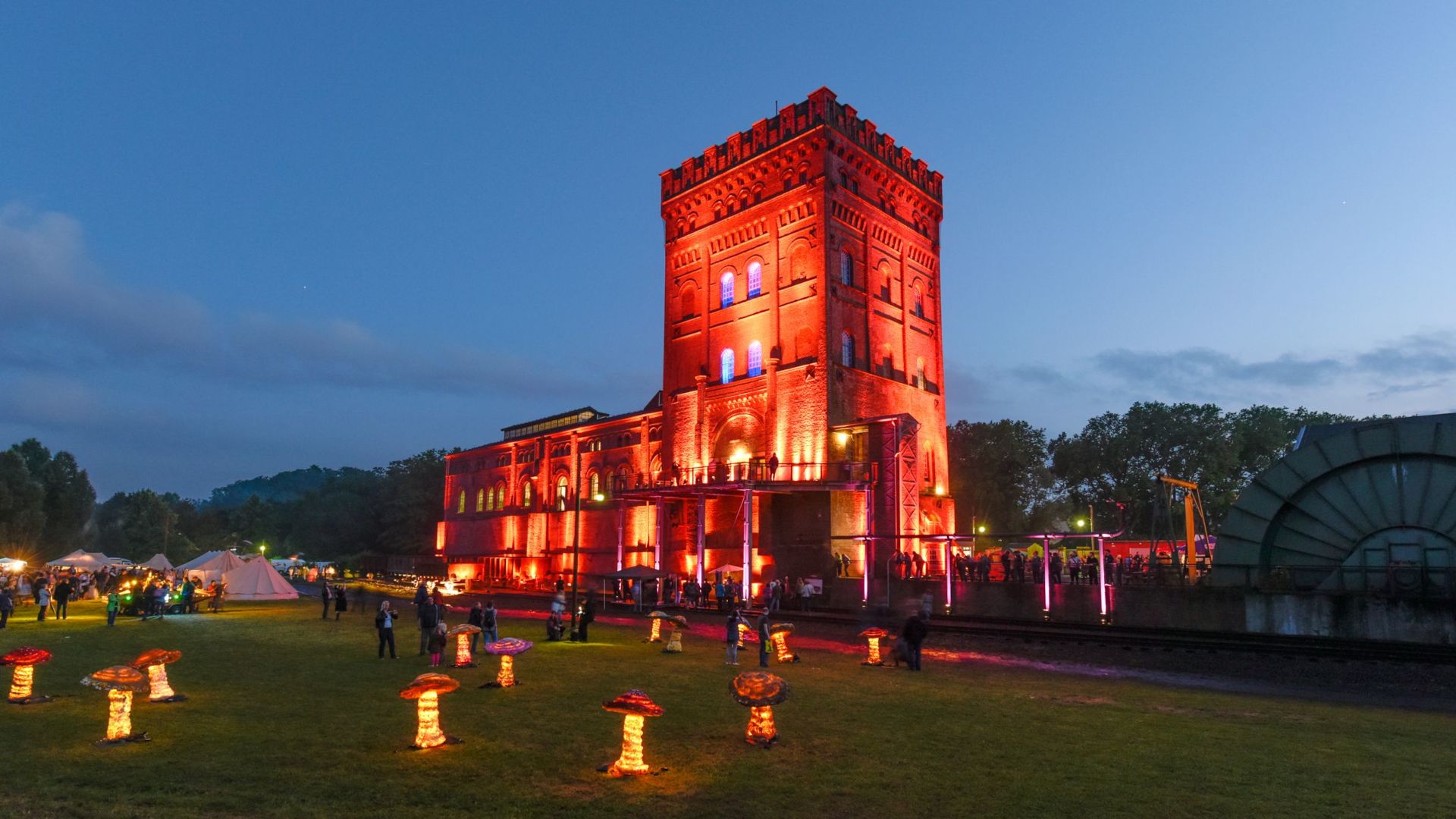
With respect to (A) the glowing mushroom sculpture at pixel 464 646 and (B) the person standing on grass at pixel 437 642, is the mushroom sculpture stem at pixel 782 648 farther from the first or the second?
(B) the person standing on grass at pixel 437 642

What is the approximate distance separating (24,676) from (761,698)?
1083cm

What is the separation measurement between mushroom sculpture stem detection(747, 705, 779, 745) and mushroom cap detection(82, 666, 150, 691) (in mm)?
7128

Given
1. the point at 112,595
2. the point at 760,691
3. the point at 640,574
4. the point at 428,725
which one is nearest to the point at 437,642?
the point at 428,725

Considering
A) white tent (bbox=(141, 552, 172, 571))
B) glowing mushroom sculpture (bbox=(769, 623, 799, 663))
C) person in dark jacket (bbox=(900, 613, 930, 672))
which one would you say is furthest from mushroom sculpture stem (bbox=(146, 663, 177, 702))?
white tent (bbox=(141, 552, 172, 571))

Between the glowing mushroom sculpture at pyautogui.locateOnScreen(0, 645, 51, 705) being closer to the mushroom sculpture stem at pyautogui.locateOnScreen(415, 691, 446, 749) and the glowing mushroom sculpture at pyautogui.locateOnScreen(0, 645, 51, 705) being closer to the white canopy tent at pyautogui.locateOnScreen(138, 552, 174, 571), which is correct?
the mushroom sculpture stem at pyautogui.locateOnScreen(415, 691, 446, 749)

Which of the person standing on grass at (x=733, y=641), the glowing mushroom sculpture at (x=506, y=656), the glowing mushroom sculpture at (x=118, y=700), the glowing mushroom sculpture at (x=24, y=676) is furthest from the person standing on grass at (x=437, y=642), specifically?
the glowing mushroom sculpture at (x=118, y=700)

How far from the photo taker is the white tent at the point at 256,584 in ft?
129

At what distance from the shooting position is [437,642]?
1670 cm

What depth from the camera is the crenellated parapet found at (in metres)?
41.1

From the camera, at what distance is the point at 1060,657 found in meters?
20.8

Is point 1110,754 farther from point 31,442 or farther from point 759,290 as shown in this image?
point 31,442

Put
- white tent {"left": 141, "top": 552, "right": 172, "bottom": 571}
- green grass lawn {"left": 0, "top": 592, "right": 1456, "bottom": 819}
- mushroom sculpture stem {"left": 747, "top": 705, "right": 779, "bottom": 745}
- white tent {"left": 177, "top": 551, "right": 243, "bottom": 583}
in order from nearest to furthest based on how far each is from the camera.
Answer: green grass lawn {"left": 0, "top": 592, "right": 1456, "bottom": 819}, mushroom sculpture stem {"left": 747, "top": 705, "right": 779, "bottom": 745}, white tent {"left": 177, "top": 551, "right": 243, "bottom": 583}, white tent {"left": 141, "top": 552, "right": 172, "bottom": 571}

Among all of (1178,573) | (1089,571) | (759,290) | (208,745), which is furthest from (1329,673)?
(759,290)

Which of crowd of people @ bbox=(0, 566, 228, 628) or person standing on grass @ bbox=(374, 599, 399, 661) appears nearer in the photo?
person standing on grass @ bbox=(374, 599, 399, 661)
